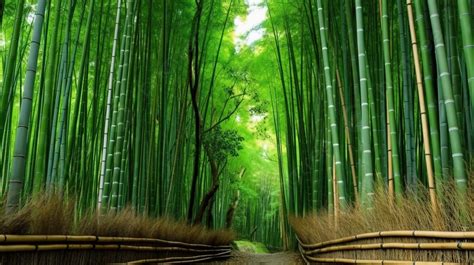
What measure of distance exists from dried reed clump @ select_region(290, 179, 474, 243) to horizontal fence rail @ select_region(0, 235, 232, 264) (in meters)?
1.38

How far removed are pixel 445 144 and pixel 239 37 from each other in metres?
7.33

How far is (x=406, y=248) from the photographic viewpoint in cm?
186

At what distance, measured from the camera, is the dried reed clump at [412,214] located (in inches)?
65.0

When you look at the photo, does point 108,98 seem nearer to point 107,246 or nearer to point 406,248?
point 107,246

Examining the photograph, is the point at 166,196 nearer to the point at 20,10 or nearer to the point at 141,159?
the point at 141,159

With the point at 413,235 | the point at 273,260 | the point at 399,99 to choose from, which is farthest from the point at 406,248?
the point at 273,260

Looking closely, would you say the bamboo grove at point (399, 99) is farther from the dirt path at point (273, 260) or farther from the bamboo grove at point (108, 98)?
the bamboo grove at point (108, 98)

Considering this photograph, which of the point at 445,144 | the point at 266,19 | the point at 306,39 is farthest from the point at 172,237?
the point at 266,19

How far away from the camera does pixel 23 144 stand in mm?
1871

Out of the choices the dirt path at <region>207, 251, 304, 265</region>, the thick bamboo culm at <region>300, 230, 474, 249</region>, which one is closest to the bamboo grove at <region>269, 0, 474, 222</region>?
the thick bamboo culm at <region>300, 230, 474, 249</region>

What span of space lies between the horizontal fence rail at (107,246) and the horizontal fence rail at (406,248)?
1344 millimetres

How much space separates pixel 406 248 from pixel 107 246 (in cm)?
159

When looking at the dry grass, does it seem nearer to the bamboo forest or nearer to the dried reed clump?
the bamboo forest

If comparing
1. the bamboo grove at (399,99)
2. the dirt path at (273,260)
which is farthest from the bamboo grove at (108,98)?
the bamboo grove at (399,99)
